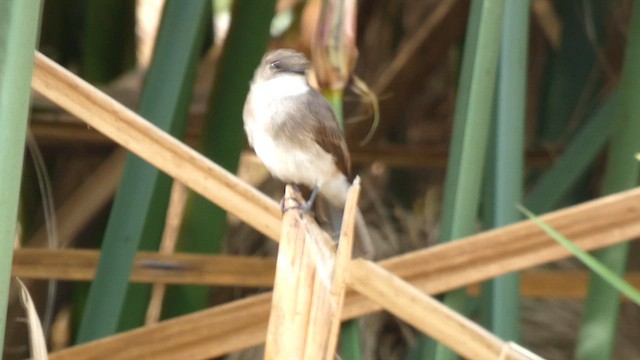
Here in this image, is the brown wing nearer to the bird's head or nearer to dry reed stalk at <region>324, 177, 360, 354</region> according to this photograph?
the bird's head

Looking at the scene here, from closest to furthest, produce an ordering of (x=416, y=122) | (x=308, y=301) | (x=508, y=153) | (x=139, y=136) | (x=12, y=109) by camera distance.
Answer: (x=12, y=109) → (x=308, y=301) → (x=139, y=136) → (x=508, y=153) → (x=416, y=122)

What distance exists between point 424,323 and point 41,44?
4.03 ft

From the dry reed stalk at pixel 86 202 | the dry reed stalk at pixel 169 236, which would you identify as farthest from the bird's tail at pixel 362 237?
the dry reed stalk at pixel 86 202

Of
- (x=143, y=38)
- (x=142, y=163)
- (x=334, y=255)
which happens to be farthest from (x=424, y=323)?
(x=143, y=38)

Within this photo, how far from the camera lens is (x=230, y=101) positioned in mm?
1742

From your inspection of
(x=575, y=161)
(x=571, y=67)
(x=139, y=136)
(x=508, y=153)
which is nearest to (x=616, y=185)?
(x=508, y=153)

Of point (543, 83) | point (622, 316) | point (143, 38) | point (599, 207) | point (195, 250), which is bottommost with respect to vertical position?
point (599, 207)

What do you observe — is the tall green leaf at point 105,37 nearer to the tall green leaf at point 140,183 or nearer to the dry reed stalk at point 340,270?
the tall green leaf at point 140,183

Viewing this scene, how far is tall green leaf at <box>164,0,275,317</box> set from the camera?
1.71m

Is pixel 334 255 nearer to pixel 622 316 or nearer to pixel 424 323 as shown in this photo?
pixel 424 323

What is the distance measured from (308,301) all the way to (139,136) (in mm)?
293

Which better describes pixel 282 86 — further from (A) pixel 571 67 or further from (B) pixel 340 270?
(A) pixel 571 67

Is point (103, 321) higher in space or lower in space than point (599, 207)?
lower

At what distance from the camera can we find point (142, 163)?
1.43 m
